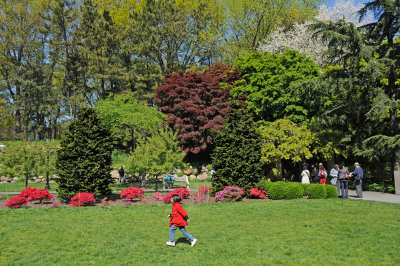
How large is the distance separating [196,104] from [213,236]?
72.6ft

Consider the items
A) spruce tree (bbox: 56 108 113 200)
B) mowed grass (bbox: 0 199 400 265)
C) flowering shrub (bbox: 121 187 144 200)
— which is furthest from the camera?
flowering shrub (bbox: 121 187 144 200)

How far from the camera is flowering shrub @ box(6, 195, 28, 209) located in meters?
14.9

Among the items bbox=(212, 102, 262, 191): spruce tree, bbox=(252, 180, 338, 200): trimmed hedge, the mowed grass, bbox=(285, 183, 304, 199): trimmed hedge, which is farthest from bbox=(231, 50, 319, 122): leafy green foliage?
the mowed grass

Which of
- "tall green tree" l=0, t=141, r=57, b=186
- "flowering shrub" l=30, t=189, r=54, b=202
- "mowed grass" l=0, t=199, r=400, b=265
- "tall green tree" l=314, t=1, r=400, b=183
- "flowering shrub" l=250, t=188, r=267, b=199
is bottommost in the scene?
"mowed grass" l=0, t=199, r=400, b=265

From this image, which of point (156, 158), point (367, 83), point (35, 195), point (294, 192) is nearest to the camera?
point (35, 195)

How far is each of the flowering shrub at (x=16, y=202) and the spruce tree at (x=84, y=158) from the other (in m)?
1.69

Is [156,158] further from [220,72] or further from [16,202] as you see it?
[220,72]

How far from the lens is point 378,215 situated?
1216 cm

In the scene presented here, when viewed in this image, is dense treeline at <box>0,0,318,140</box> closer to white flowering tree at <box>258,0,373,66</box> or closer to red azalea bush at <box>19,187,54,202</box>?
white flowering tree at <box>258,0,373,66</box>

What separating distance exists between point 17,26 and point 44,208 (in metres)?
35.5

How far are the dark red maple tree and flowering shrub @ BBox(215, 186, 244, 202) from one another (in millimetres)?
13337

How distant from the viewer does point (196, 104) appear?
101 ft

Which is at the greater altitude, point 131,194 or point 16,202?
point 131,194

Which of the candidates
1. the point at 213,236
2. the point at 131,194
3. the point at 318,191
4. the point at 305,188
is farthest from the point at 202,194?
the point at 213,236
